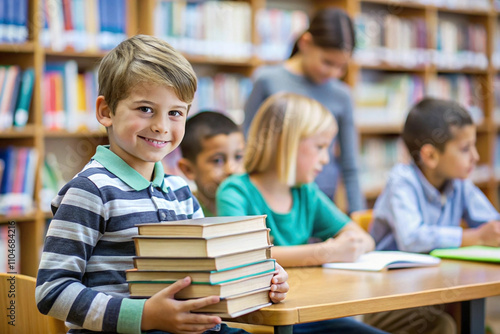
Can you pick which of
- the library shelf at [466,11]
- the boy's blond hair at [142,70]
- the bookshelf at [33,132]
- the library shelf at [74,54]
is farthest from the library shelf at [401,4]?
the boy's blond hair at [142,70]

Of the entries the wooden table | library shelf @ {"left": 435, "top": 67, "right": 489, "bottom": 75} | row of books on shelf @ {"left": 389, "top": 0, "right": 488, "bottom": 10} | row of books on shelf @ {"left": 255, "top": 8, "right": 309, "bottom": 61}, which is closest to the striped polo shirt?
the wooden table

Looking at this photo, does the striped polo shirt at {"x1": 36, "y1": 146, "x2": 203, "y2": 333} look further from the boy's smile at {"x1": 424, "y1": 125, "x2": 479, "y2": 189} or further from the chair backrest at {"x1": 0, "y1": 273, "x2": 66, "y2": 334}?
the boy's smile at {"x1": 424, "y1": 125, "x2": 479, "y2": 189}

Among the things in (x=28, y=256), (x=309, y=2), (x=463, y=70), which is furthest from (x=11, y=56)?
(x=463, y=70)

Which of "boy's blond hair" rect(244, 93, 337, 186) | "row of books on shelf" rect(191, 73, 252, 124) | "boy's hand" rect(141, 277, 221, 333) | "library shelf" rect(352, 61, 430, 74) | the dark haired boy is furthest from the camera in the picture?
"library shelf" rect(352, 61, 430, 74)

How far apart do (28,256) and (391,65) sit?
2.78m

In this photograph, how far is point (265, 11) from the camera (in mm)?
4078

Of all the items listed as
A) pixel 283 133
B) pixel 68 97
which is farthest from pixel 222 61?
pixel 283 133

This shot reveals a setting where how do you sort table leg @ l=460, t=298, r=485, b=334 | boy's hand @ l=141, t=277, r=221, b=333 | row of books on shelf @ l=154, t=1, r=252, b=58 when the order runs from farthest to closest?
row of books on shelf @ l=154, t=1, r=252, b=58 < table leg @ l=460, t=298, r=485, b=334 < boy's hand @ l=141, t=277, r=221, b=333

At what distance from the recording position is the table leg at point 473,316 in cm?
149

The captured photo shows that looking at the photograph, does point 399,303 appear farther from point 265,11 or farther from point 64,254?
point 265,11

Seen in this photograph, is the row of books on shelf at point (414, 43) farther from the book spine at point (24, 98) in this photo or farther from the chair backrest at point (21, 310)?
the chair backrest at point (21, 310)

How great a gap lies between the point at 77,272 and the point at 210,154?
3.40 ft

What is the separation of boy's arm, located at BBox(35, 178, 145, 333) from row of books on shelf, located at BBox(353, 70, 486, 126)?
341 cm

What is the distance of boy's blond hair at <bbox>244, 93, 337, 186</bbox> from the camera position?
1825 millimetres
